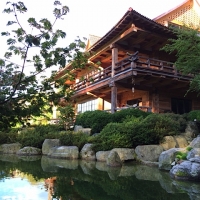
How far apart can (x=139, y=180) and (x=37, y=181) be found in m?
3.01

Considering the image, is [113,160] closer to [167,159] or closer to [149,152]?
[149,152]

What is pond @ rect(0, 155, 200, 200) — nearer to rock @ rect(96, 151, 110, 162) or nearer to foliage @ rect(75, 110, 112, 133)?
rock @ rect(96, 151, 110, 162)

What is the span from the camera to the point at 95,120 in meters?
15.6

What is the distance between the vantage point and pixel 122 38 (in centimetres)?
1644

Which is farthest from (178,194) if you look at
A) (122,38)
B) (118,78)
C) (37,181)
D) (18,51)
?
(122,38)

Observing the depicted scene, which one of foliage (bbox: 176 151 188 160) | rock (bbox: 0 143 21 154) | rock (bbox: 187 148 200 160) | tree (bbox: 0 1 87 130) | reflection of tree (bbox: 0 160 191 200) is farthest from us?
rock (bbox: 0 143 21 154)

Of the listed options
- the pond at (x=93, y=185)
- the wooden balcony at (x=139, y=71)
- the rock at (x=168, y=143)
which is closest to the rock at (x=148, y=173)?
the pond at (x=93, y=185)

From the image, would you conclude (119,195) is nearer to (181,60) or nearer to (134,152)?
(134,152)

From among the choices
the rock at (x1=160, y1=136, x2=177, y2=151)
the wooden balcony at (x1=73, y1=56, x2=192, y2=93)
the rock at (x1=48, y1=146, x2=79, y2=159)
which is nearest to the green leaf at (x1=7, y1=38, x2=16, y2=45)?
the rock at (x1=160, y1=136, x2=177, y2=151)

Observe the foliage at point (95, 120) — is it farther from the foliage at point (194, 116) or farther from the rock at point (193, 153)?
the rock at point (193, 153)

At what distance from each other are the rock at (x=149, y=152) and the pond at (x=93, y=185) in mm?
1181

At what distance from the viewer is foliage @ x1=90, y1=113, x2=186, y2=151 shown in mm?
11461

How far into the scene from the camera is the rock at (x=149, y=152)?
10734 millimetres

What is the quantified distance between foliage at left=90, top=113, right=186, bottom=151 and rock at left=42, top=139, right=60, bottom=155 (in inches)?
110
